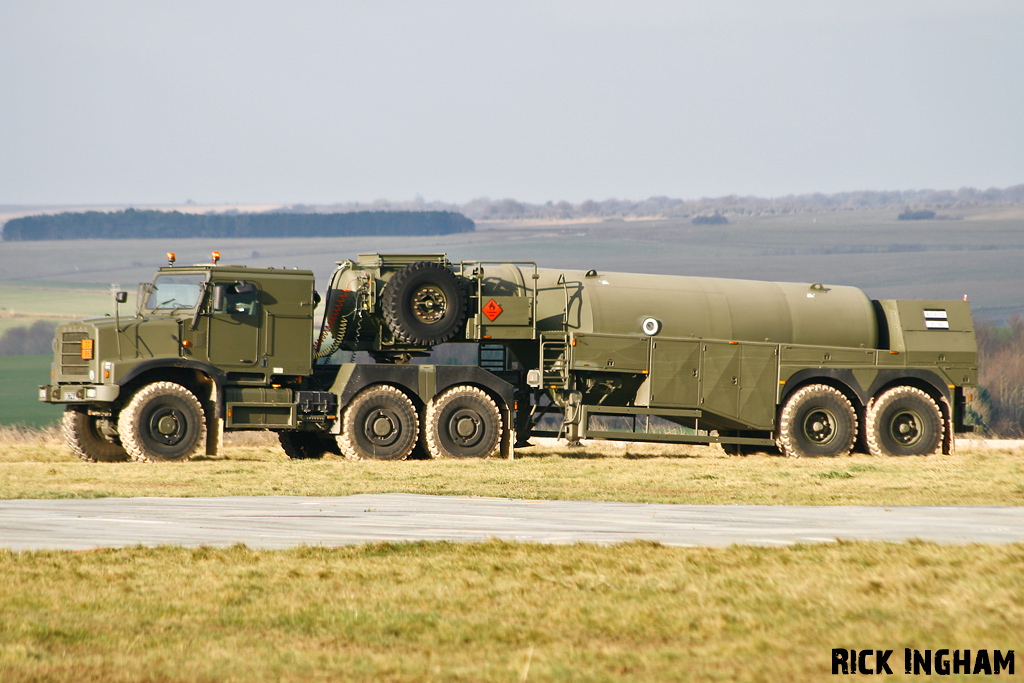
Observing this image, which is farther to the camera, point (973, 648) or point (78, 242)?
point (78, 242)

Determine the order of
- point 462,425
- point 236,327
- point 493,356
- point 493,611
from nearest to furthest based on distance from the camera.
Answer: point 493,611 < point 236,327 < point 462,425 < point 493,356

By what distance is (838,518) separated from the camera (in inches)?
488

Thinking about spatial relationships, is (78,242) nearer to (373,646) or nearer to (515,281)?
(515,281)

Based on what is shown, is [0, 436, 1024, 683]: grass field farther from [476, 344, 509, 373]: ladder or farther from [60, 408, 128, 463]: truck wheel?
[476, 344, 509, 373]: ladder

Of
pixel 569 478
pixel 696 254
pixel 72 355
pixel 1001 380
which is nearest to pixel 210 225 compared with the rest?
pixel 696 254

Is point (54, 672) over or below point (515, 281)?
below

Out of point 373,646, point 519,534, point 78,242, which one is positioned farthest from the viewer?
point 78,242

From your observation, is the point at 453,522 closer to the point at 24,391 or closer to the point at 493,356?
the point at 493,356

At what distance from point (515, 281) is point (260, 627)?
48.5 ft

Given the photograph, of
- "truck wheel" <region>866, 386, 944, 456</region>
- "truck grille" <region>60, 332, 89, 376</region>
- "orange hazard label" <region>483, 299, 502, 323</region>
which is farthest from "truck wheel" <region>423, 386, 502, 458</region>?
"truck wheel" <region>866, 386, 944, 456</region>

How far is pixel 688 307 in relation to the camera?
71.2 ft

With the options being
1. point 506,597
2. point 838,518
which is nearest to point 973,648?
point 506,597

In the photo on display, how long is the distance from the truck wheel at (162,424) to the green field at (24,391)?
4268 centimetres

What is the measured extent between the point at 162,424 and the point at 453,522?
30.0 feet
